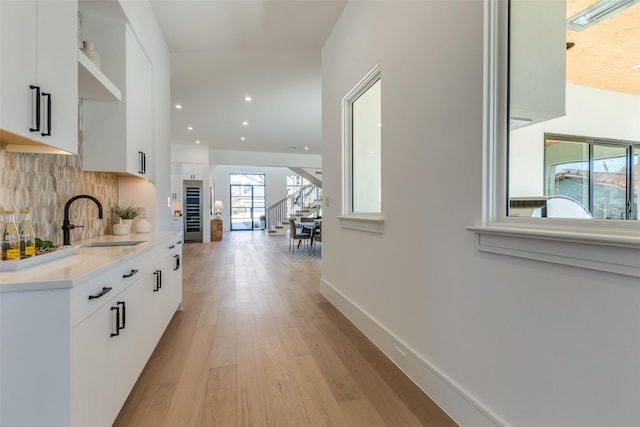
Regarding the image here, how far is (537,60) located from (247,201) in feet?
48.6

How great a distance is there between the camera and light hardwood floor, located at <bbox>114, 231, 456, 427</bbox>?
5.37 feet

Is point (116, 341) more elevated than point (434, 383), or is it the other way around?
point (116, 341)

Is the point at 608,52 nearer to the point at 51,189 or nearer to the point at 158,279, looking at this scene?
the point at 158,279

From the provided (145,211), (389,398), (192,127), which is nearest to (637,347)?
(389,398)

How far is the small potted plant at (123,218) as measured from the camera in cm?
273

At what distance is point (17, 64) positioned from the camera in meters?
1.28

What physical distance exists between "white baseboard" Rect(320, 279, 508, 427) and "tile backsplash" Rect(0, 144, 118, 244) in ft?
7.99

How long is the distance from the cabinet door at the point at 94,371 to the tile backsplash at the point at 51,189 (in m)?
0.88

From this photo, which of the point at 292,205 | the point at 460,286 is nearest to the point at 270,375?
the point at 460,286

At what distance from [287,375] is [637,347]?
1.78 m

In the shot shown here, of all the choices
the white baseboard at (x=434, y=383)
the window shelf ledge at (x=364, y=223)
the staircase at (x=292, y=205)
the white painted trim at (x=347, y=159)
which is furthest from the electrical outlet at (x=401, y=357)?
the staircase at (x=292, y=205)

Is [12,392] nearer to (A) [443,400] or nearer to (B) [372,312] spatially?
(A) [443,400]

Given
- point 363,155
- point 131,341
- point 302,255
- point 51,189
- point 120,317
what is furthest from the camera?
point 302,255

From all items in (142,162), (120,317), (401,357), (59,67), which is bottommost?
(401,357)
